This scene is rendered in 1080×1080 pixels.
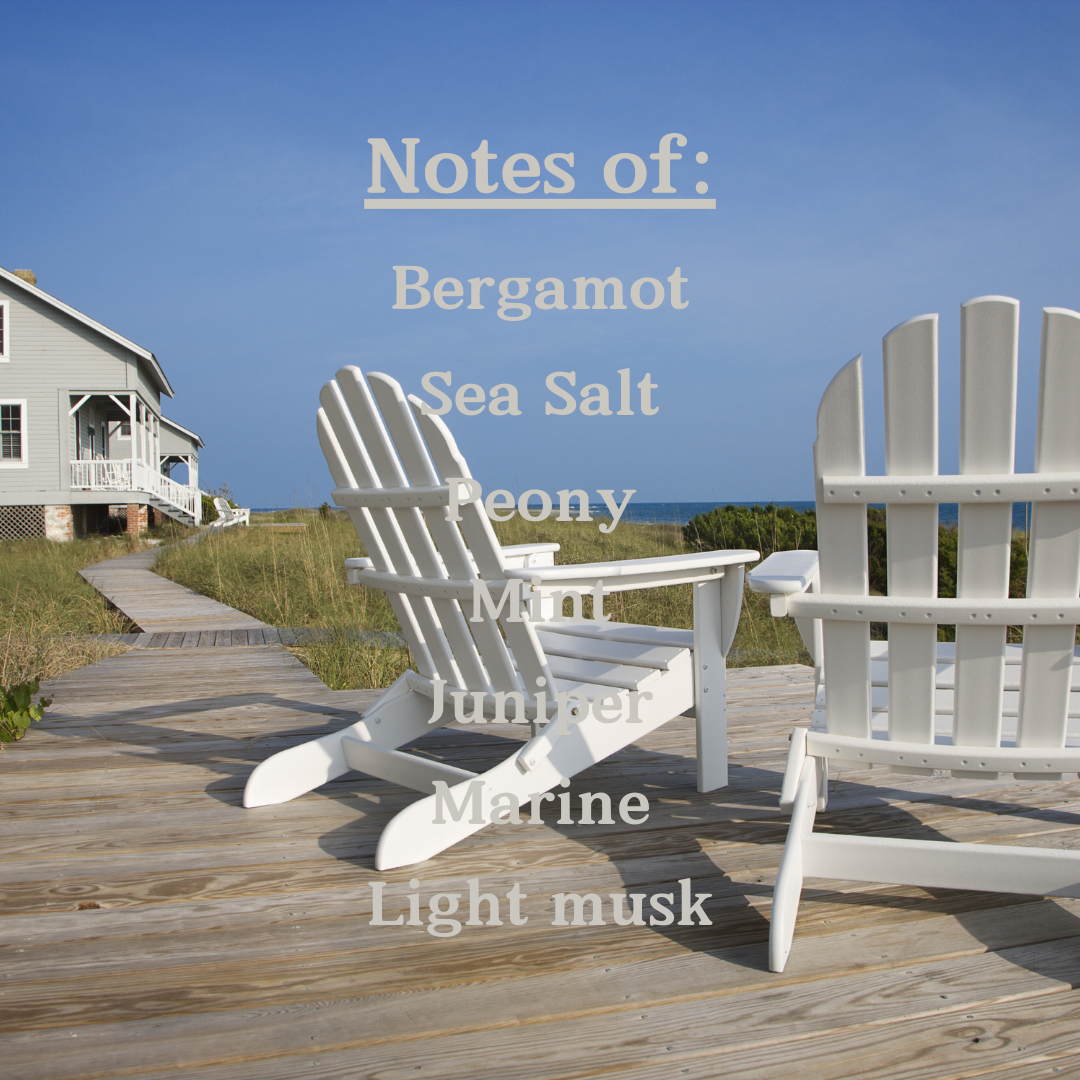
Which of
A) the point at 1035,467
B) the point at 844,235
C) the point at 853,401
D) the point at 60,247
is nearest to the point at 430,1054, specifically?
the point at 853,401

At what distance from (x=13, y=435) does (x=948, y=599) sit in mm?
19151

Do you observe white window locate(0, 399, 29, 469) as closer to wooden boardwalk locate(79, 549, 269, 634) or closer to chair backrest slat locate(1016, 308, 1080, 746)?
wooden boardwalk locate(79, 549, 269, 634)

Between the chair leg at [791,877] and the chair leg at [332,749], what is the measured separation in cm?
107

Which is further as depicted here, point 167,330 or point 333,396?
point 167,330

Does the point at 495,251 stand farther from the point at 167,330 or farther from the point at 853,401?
the point at 167,330

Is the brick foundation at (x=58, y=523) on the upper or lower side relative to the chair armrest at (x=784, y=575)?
upper

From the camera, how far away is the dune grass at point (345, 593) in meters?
4.32

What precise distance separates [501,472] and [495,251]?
Result: 4.12 metres

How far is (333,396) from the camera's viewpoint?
2078 millimetres

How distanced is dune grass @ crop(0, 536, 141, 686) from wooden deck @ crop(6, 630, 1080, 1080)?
1.82 metres

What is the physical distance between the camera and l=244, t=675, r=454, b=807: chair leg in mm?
2201

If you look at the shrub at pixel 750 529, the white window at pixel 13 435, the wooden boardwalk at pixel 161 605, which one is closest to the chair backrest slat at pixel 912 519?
the wooden boardwalk at pixel 161 605

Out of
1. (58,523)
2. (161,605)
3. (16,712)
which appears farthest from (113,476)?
(16,712)

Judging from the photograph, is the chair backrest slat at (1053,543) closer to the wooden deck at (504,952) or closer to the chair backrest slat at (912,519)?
the chair backrest slat at (912,519)
